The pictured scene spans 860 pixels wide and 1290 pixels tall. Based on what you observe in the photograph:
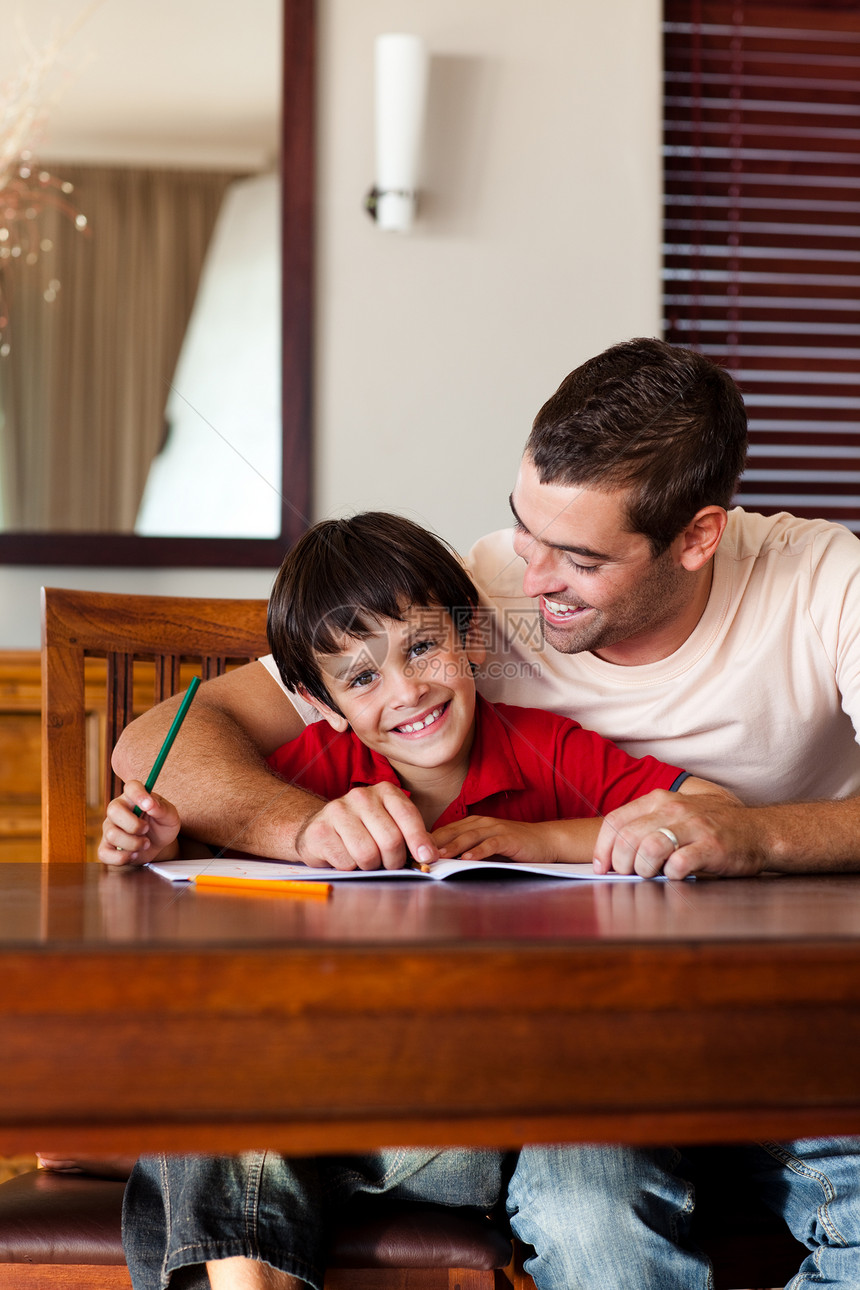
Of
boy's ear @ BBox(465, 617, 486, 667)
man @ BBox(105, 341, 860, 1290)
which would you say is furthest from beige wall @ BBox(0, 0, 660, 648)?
boy's ear @ BBox(465, 617, 486, 667)

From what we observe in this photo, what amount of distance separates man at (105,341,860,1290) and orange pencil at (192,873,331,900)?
0.20 m

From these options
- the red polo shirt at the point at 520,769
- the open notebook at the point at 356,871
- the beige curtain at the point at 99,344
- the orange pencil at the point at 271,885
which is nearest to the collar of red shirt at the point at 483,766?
the red polo shirt at the point at 520,769

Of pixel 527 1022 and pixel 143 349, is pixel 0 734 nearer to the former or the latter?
pixel 143 349

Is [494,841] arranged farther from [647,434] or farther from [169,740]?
[647,434]

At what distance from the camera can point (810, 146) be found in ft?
7.54

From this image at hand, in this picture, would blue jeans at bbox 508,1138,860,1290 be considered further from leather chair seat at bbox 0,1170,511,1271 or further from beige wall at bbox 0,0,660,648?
beige wall at bbox 0,0,660,648

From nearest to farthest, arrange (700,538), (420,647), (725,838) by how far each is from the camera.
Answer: (725,838) → (420,647) → (700,538)

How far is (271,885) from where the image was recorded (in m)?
0.78

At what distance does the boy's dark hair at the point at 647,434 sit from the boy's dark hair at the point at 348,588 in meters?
0.16

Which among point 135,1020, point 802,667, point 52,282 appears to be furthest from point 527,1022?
point 52,282

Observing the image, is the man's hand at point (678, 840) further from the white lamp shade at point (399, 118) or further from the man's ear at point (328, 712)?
the white lamp shade at point (399, 118)

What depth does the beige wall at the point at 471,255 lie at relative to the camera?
81.0 inches

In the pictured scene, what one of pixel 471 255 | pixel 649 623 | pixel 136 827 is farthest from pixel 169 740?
pixel 471 255

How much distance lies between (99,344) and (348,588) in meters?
1.07
